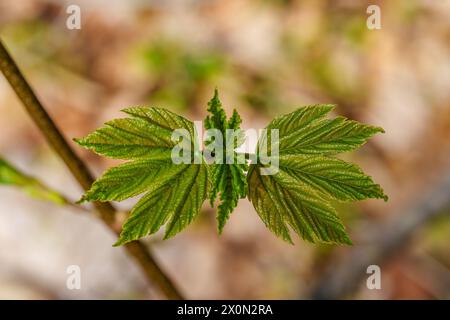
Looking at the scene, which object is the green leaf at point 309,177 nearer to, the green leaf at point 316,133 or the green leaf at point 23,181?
the green leaf at point 316,133

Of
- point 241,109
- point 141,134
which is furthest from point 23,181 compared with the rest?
point 241,109

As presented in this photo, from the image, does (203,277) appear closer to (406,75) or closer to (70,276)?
(70,276)

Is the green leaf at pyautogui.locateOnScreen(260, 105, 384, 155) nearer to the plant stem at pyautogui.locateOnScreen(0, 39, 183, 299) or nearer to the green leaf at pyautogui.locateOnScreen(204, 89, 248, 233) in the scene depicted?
the green leaf at pyautogui.locateOnScreen(204, 89, 248, 233)

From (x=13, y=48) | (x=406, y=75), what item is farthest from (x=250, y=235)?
(x=13, y=48)
